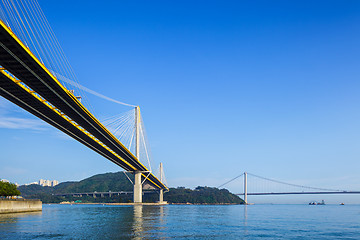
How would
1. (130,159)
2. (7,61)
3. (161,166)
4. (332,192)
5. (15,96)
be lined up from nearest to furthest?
(7,61) < (15,96) < (130,159) < (332,192) < (161,166)

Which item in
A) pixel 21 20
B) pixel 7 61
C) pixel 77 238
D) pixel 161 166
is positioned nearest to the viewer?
pixel 77 238

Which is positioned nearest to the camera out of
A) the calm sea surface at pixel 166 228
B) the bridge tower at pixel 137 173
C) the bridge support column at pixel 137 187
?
the calm sea surface at pixel 166 228

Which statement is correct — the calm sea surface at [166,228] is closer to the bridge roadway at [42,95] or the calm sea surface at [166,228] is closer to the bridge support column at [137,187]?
the bridge roadway at [42,95]

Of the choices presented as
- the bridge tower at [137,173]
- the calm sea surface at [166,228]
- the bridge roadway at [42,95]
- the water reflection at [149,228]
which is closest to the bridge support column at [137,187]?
the bridge tower at [137,173]

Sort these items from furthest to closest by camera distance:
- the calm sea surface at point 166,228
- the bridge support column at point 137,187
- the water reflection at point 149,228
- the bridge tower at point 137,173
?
the bridge support column at point 137,187 → the bridge tower at point 137,173 → the calm sea surface at point 166,228 → the water reflection at point 149,228

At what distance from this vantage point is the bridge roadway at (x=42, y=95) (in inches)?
1156

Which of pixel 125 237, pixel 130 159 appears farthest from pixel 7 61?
pixel 130 159

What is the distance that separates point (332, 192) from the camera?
16800cm

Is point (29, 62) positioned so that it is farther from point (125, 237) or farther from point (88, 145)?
point (88, 145)

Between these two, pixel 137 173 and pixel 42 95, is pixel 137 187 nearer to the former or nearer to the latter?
pixel 137 173

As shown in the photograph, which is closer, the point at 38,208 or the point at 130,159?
the point at 38,208

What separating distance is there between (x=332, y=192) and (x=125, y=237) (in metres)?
166

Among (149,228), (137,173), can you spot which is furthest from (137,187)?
(149,228)

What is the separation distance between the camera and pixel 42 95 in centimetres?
4122
